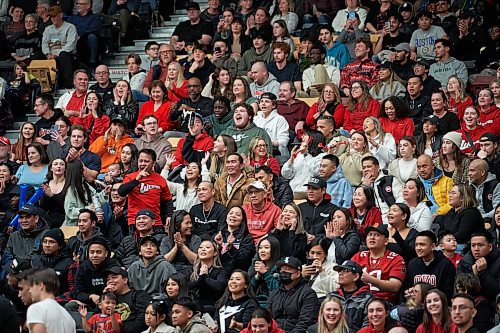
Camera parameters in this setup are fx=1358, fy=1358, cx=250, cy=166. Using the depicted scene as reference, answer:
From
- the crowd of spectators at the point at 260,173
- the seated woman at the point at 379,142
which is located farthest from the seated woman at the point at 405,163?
the seated woman at the point at 379,142

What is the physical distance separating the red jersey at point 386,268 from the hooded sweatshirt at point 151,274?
179 centimetres

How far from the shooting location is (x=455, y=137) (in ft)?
44.4

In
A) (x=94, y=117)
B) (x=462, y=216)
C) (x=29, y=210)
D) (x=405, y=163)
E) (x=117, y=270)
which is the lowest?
(x=94, y=117)

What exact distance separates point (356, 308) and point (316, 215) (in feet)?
5.75

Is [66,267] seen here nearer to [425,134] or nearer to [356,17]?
[425,134]

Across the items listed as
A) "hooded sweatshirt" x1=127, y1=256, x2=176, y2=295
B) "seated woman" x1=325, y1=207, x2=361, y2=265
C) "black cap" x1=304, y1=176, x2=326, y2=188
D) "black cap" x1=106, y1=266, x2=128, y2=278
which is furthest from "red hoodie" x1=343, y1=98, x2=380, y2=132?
"black cap" x1=106, y1=266, x2=128, y2=278

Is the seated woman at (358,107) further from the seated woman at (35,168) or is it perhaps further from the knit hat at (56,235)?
the knit hat at (56,235)

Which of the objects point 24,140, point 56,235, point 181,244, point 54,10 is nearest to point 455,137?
point 181,244

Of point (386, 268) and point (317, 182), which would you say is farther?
point (317, 182)

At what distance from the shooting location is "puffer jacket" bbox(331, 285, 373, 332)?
1105cm

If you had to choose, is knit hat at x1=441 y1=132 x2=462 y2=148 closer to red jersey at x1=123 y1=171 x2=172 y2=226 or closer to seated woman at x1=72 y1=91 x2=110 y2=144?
red jersey at x1=123 y1=171 x2=172 y2=226

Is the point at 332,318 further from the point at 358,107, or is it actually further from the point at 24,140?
the point at 24,140

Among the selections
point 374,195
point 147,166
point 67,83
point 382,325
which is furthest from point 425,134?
point 67,83

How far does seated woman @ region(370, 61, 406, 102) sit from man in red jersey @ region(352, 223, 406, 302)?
144 inches
